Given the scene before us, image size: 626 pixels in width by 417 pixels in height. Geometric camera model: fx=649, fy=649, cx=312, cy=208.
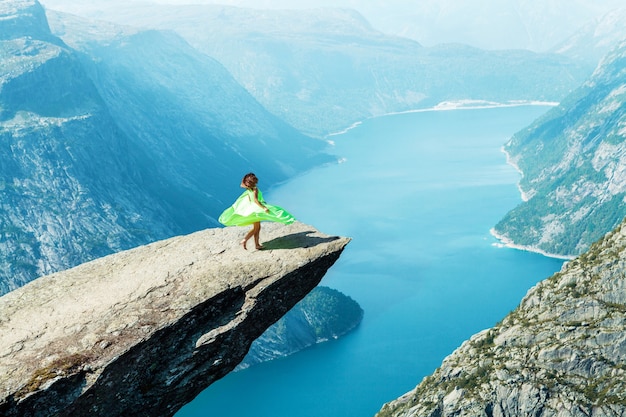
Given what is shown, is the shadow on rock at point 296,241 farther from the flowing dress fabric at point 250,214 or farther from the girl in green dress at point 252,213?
the flowing dress fabric at point 250,214

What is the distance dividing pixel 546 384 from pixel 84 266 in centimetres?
9519

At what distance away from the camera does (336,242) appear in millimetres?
28578

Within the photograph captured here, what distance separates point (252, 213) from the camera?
2964 centimetres

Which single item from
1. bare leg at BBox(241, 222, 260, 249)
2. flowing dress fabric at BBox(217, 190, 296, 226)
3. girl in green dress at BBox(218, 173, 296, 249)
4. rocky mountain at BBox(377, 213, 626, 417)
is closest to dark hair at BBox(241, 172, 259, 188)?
girl in green dress at BBox(218, 173, 296, 249)

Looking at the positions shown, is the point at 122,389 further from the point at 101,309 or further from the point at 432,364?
the point at 432,364

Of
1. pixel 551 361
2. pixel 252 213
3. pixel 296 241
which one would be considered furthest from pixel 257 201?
pixel 551 361

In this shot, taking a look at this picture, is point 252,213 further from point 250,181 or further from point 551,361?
point 551,361

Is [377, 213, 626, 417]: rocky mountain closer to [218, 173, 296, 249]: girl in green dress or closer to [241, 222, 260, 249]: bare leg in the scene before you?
[218, 173, 296, 249]: girl in green dress

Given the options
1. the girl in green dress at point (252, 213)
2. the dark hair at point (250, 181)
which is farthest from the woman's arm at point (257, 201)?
the dark hair at point (250, 181)

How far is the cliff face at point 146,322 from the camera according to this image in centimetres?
2278

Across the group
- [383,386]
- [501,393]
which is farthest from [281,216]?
[383,386]

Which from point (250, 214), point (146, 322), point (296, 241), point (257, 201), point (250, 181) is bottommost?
point (146, 322)

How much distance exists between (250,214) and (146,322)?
7471mm

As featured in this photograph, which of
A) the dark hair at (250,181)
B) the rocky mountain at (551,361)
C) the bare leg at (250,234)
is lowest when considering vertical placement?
the rocky mountain at (551,361)
